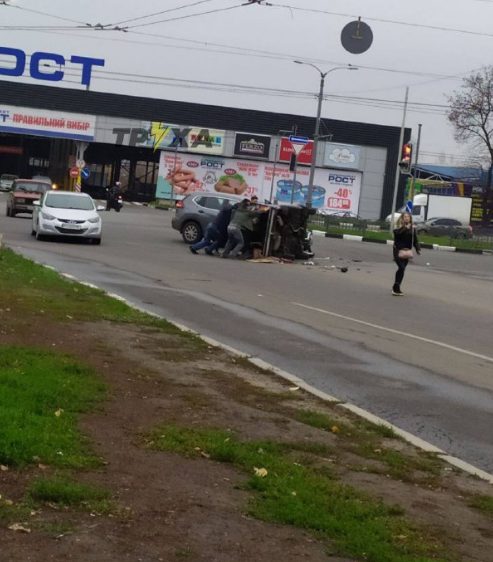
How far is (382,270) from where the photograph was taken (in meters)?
28.8

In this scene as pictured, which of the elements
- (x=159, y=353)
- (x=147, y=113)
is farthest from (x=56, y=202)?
(x=147, y=113)

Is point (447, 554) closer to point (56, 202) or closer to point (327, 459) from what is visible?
point (327, 459)

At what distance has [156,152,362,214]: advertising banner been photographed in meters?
75.4

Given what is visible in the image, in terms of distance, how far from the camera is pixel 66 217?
2792 cm

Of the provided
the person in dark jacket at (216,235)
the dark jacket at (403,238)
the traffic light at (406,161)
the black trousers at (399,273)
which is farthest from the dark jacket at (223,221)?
the traffic light at (406,161)

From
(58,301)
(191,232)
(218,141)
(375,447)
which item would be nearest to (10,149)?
(218,141)

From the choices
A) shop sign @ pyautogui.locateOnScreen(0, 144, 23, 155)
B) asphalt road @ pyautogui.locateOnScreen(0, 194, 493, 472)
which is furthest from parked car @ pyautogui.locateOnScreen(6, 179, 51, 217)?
shop sign @ pyautogui.locateOnScreen(0, 144, 23, 155)

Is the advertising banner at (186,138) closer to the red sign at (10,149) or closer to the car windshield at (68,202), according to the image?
the red sign at (10,149)

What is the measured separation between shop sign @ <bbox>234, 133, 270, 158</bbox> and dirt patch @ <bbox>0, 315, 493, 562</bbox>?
2599 inches

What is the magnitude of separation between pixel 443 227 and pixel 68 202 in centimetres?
3721

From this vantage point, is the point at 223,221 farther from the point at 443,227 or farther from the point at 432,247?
the point at 443,227

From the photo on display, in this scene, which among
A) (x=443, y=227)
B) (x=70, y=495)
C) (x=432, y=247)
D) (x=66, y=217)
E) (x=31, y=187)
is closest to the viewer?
(x=70, y=495)

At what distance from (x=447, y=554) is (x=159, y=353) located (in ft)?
18.2

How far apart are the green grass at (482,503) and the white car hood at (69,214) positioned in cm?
2272
